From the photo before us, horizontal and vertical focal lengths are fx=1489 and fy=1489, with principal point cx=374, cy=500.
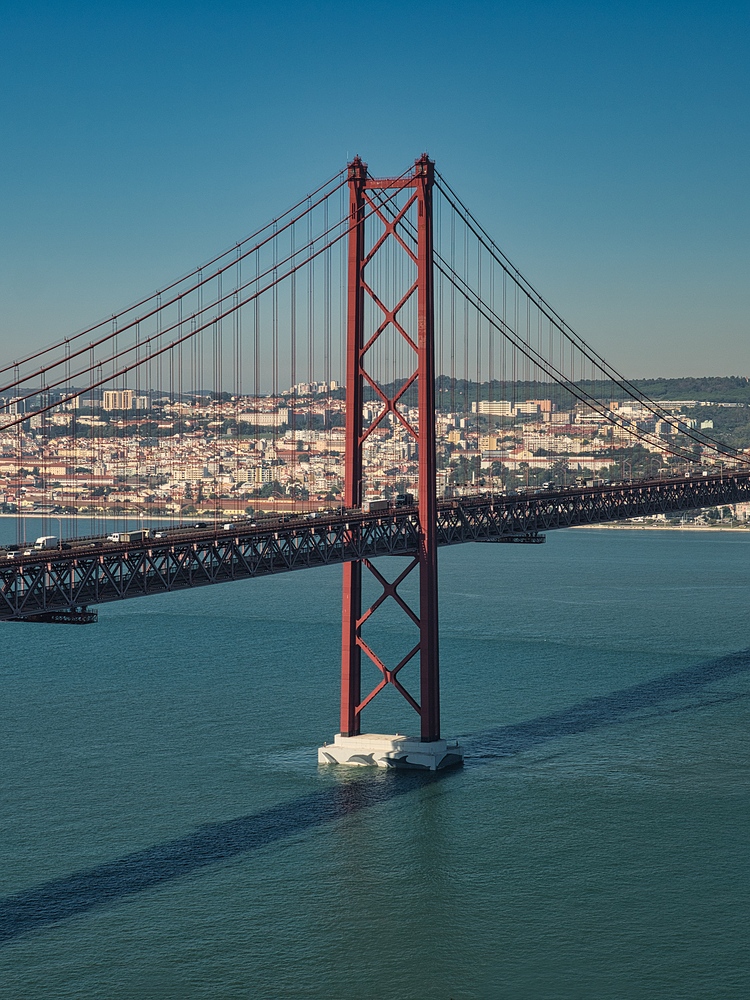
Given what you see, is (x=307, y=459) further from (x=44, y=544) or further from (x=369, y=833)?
(x=44, y=544)

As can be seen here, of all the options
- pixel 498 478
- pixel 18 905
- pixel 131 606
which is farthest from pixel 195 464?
pixel 18 905

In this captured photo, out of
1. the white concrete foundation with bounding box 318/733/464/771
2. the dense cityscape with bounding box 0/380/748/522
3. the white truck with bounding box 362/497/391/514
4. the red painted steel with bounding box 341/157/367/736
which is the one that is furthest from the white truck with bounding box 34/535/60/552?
the dense cityscape with bounding box 0/380/748/522

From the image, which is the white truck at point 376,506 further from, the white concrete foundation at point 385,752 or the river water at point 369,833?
the river water at point 369,833

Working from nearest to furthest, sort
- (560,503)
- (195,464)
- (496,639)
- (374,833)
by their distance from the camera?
(374,833) < (560,503) < (496,639) < (195,464)

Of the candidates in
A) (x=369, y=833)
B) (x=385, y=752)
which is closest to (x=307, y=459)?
(x=385, y=752)

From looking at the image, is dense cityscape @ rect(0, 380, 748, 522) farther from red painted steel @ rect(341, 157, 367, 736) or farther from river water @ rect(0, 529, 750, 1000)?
red painted steel @ rect(341, 157, 367, 736)

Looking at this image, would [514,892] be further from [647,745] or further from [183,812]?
[647,745]
